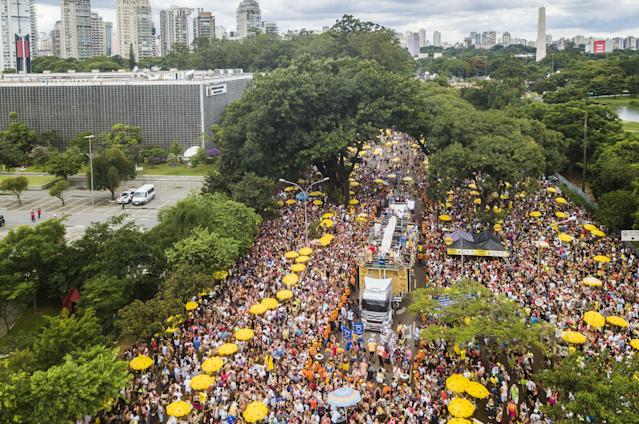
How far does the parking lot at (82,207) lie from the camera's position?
147 ft

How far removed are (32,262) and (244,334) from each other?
1209cm

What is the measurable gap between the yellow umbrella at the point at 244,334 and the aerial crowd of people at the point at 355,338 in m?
0.66

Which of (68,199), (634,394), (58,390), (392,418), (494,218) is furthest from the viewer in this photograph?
(68,199)

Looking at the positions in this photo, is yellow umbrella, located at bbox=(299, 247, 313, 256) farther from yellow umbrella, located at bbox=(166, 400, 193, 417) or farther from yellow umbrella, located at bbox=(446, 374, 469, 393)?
yellow umbrella, located at bbox=(166, 400, 193, 417)

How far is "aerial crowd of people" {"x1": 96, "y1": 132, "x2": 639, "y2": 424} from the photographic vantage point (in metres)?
20.0

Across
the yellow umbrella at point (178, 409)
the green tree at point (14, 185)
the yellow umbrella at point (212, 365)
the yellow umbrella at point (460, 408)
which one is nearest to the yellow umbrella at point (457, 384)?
the yellow umbrella at point (460, 408)

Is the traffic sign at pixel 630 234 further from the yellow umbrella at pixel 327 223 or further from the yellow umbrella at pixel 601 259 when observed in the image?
the yellow umbrella at pixel 327 223

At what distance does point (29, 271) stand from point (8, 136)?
1778 inches

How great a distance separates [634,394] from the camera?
15531mm

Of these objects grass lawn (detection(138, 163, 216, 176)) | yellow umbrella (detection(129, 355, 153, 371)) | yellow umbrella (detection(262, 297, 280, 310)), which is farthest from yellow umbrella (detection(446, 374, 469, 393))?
grass lawn (detection(138, 163, 216, 176))

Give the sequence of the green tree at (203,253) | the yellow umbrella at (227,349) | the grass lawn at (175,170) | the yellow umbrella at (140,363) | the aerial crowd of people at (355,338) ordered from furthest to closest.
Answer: the grass lawn at (175,170) < the green tree at (203,253) < the yellow umbrella at (227,349) < the yellow umbrella at (140,363) < the aerial crowd of people at (355,338)

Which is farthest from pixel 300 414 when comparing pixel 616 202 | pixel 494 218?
pixel 616 202

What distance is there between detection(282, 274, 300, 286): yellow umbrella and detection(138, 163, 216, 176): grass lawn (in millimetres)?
35132

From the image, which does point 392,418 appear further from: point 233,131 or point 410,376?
point 233,131
